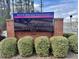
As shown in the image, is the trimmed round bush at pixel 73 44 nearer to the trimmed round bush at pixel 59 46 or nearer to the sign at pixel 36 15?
the trimmed round bush at pixel 59 46

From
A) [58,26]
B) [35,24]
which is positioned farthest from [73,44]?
[35,24]

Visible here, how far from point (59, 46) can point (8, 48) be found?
178cm

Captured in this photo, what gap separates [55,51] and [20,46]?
1222 millimetres

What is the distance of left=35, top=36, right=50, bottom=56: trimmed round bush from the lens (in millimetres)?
7086

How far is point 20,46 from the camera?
717cm

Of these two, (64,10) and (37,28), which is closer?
(37,28)

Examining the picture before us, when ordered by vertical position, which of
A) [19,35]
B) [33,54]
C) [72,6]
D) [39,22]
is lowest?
[33,54]

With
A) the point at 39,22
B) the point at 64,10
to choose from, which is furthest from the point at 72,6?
the point at 39,22

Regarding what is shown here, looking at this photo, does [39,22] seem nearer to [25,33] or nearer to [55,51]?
[25,33]

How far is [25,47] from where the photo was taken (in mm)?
7172

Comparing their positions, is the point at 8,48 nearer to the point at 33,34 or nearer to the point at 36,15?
the point at 33,34

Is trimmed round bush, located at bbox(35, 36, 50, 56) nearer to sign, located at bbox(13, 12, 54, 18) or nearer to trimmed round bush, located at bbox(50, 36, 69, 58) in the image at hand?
trimmed round bush, located at bbox(50, 36, 69, 58)

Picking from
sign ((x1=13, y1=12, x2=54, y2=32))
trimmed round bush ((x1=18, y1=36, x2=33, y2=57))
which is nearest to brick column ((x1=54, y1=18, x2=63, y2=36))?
sign ((x1=13, y1=12, x2=54, y2=32))

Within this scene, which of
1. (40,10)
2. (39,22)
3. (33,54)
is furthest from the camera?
(40,10)
